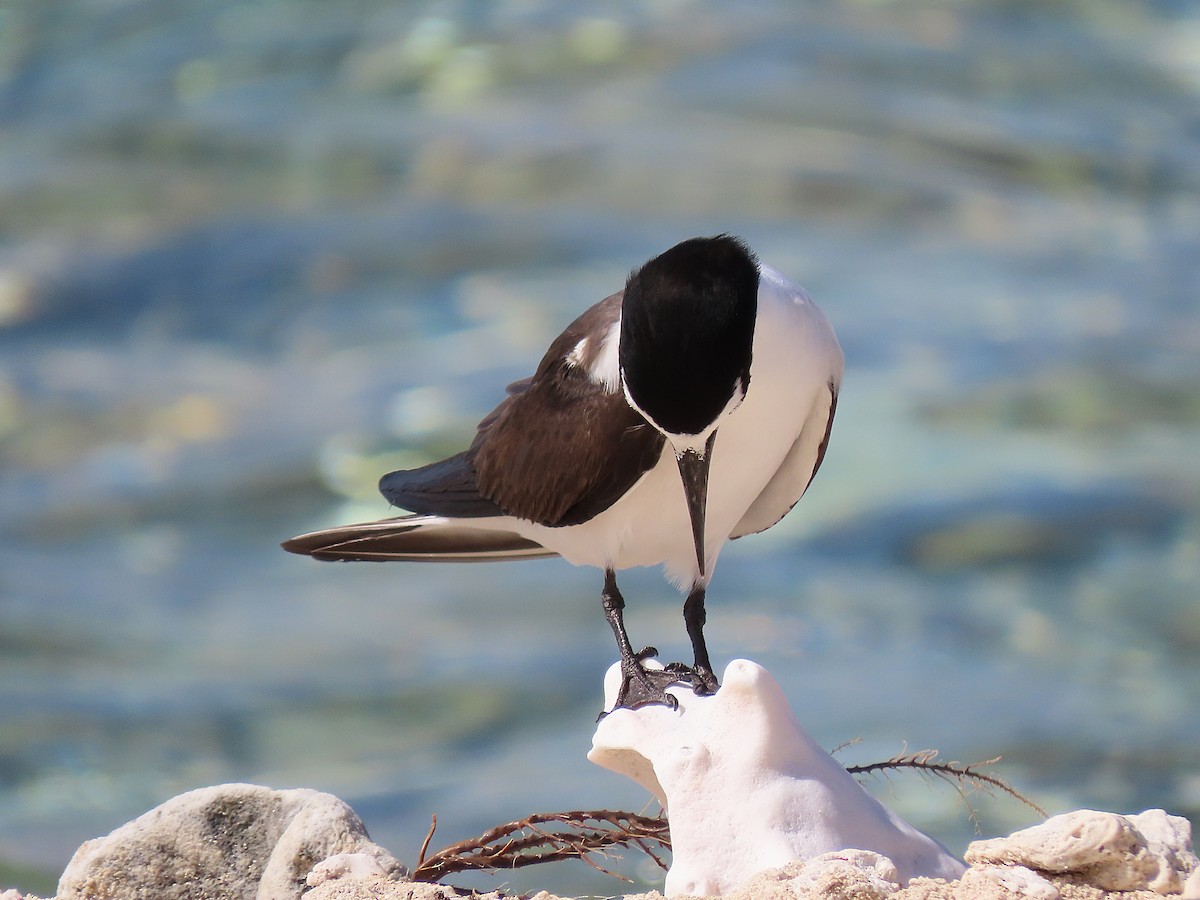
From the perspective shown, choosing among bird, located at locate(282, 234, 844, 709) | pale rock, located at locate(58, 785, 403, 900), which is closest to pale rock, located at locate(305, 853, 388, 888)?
pale rock, located at locate(58, 785, 403, 900)

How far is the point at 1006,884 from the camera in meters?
3.37

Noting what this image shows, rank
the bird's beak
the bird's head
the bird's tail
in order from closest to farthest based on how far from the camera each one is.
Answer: the bird's head → the bird's beak → the bird's tail

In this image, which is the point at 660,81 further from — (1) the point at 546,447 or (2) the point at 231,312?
(1) the point at 546,447

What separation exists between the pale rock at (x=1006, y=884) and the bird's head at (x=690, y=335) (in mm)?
1501

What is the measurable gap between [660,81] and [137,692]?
10397 mm

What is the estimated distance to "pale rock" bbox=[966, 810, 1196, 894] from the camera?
347 centimetres

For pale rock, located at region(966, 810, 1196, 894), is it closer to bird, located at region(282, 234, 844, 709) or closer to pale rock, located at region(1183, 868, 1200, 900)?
pale rock, located at region(1183, 868, 1200, 900)

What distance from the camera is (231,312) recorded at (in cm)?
1752

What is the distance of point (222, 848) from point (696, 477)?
166 cm

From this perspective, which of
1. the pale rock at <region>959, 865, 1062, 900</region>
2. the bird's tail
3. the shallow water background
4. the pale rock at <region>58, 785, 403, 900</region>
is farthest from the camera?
the shallow water background

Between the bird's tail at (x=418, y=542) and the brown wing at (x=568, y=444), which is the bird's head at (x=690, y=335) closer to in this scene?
the brown wing at (x=568, y=444)

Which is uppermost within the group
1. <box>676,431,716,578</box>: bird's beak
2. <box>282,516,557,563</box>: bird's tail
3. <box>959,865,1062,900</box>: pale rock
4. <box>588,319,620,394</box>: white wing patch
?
<box>588,319,620,394</box>: white wing patch

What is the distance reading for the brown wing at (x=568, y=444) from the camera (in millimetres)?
5074

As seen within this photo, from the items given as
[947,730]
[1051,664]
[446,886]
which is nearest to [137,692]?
[947,730]
